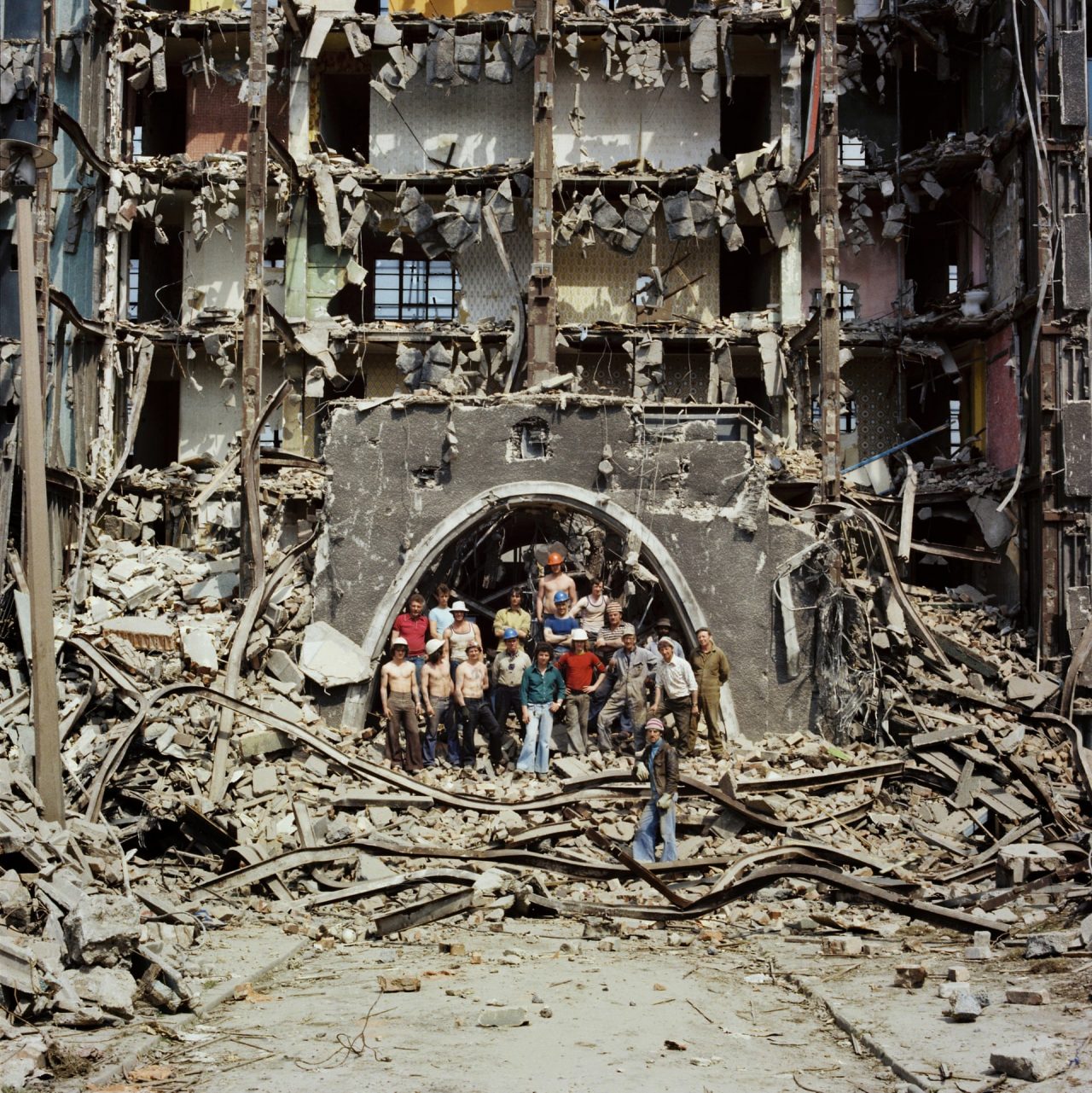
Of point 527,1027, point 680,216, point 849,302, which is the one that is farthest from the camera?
point 849,302

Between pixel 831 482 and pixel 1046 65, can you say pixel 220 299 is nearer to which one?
pixel 831 482

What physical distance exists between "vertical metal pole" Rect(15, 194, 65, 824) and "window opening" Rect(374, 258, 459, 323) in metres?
17.6

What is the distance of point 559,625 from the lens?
17781 mm

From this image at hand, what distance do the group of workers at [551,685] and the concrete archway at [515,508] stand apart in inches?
24.7

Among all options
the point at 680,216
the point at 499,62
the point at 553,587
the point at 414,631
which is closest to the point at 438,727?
the point at 414,631

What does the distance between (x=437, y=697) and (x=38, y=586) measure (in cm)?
669

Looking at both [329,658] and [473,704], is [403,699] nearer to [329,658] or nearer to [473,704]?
[473,704]

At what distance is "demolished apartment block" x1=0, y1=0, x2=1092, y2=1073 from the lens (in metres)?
14.1

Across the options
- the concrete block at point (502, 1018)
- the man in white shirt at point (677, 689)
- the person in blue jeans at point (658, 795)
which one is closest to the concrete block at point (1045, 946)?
the concrete block at point (502, 1018)

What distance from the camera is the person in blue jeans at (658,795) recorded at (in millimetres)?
12961

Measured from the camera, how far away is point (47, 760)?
11336 millimetres

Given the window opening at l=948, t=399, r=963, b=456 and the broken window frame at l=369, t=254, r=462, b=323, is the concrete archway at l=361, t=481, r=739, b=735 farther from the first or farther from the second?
the window opening at l=948, t=399, r=963, b=456

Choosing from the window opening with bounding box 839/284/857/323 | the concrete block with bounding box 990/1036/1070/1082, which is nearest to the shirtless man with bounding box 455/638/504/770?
the concrete block with bounding box 990/1036/1070/1082

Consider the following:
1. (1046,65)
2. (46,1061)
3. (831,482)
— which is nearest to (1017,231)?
(1046,65)
